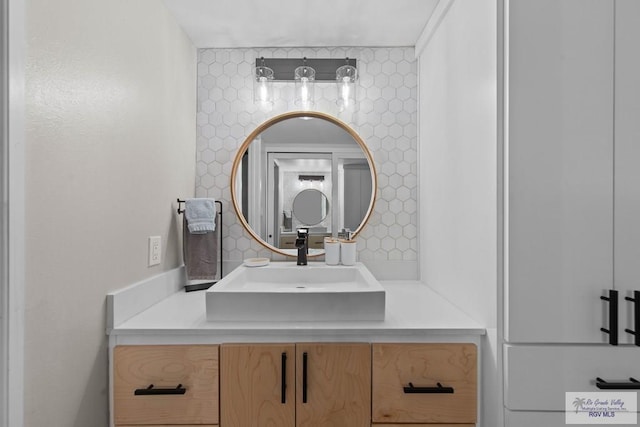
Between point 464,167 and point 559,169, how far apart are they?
0.32m

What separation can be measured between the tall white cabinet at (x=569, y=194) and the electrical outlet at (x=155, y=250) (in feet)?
4.13

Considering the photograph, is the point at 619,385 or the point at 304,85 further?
the point at 304,85

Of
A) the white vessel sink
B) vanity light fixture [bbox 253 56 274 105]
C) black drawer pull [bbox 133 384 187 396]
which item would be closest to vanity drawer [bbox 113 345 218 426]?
black drawer pull [bbox 133 384 187 396]

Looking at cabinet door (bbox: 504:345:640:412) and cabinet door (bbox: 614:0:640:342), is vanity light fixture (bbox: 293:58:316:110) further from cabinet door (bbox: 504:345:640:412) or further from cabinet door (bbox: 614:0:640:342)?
cabinet door (bbox: 504:345:640:412)

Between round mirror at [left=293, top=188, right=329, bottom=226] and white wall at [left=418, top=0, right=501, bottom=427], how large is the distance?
51 cm

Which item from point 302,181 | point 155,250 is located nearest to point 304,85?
point 302,181

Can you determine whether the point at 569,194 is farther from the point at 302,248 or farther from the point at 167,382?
the point at 167,382

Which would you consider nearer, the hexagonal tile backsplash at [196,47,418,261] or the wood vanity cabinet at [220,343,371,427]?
the wood vanity cabinet at [220,343,371,427]

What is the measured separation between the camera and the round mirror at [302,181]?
6.24ft

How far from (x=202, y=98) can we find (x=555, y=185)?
163 centimetres

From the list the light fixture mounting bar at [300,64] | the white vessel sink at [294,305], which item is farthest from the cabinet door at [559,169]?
the light fixture mounting bar at [300,64]

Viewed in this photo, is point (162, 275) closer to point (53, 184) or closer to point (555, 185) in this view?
point (53, 184)

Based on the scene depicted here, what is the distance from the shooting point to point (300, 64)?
191 centimetres

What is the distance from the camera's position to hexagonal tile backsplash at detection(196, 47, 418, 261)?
1917 millimetres
